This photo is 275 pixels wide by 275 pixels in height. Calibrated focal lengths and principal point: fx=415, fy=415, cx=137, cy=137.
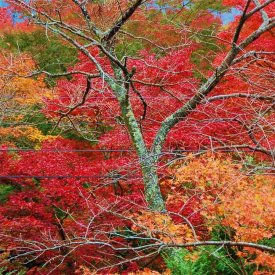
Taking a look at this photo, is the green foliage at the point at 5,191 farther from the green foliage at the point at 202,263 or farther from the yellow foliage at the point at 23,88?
the green foliage at the point at 202,263

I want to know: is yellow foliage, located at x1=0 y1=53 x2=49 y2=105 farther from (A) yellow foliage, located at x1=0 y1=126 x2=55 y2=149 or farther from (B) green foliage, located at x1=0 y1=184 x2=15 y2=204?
(B) green foliage, located at x1=0 y1=184 x2=15 y2=204

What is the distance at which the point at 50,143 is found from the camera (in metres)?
10.7

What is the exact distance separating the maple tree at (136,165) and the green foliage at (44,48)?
9.38ft

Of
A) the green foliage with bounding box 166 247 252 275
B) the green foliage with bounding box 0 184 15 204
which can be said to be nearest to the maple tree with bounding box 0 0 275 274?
the green foliage with bounding box 0 184 15 204

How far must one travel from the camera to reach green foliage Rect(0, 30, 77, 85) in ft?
55.4

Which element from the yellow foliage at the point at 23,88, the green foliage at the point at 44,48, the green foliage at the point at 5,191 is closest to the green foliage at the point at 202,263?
the green foliage at the point at 5,191

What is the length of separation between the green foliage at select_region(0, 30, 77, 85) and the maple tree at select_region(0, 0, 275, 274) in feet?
9.38

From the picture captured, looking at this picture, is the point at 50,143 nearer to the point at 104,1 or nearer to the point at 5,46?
the point at 104,1

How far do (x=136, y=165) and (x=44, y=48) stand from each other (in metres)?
11.4

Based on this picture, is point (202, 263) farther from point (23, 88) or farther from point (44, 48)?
point (44, 48)

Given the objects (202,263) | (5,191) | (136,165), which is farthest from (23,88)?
(202,263)

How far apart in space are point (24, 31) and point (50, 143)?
9395mm

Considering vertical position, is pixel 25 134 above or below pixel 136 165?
above

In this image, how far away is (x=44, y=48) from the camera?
56.2ft
